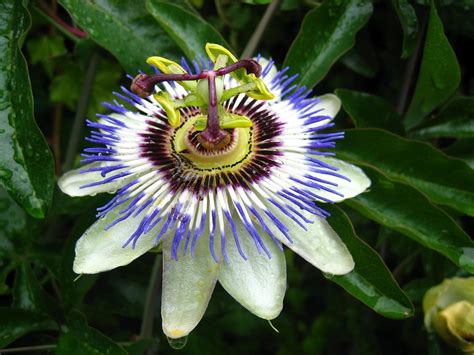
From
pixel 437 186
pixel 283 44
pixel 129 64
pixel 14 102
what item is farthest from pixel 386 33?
pixel 14 102

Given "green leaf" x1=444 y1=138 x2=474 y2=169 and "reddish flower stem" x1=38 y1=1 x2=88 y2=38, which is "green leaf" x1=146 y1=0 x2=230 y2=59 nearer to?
"reddish flower stem" x1=38 y1=1 x2=88 y2=38

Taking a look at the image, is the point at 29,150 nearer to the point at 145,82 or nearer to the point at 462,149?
the point at 145,82

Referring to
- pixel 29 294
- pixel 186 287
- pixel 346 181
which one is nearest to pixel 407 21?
pixel 346 181

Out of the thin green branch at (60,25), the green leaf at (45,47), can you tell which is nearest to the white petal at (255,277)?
the thin green branch at (60,25)

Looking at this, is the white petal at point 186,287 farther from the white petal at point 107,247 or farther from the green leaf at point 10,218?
the green leaf at point 10,218

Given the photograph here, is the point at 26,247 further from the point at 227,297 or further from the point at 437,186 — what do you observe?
the point at 437,186
